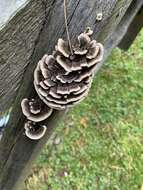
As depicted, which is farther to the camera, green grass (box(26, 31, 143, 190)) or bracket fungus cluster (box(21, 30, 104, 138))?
green grass (box(26, 31, 143, 190))

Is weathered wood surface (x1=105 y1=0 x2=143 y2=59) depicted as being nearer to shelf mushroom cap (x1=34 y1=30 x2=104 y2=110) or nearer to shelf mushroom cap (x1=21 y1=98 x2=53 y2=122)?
shelf mushroom cap (x1=21 y1=98 x2=53 y2=122)

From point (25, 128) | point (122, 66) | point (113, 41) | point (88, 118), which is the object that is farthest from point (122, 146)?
point (25, 128)

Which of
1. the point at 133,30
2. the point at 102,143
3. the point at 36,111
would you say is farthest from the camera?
the point at 133,30

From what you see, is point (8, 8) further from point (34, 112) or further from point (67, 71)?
point (34, 112)

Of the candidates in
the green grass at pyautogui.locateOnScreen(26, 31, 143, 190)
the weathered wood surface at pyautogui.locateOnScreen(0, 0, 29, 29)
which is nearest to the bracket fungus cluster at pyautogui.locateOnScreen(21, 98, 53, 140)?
the weathered wood surface at pyautogui.locateOnScreen(0, 0, 29, 29)

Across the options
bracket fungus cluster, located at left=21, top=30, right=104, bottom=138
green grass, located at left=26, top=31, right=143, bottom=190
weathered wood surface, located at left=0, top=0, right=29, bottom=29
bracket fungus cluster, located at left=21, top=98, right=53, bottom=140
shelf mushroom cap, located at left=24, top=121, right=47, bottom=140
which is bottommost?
green grass, located at left=26, top=31, right=143, bottom=190

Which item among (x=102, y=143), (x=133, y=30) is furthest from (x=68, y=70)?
(x=133, y=30)
